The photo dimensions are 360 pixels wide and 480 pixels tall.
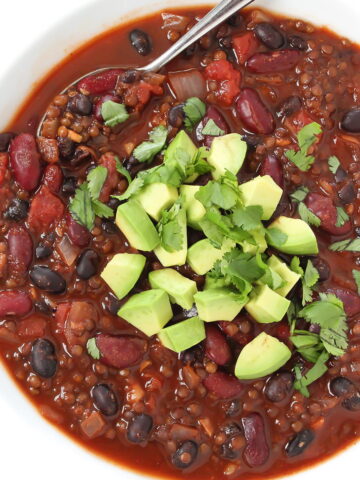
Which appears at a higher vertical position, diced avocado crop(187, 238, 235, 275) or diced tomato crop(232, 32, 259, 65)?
diced tomato crop(232, 32, 259, 65)

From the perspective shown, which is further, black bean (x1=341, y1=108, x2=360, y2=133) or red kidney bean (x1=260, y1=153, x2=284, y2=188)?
black bean (x1=341, y1=108, x2=360, y2=133)

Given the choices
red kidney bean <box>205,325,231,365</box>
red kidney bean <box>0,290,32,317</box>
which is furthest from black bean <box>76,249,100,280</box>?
red kidney bean <box>205,325,231,365</box>

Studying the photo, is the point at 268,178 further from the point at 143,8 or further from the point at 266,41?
the point at 143,8

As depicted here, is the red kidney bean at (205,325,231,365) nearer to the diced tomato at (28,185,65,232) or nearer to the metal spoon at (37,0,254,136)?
the diced tomato at (28,185,65,232)

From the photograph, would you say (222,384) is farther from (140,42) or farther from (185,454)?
(140,42)

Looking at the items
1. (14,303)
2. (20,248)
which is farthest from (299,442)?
(20,248)

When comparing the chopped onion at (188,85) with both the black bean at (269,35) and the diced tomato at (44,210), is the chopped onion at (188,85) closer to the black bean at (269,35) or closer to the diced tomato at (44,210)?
the black bean at (269,35)

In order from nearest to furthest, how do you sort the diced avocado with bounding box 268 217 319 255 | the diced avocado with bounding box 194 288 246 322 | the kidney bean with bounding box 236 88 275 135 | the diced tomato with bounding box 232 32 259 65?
the diced avocado with bounding box 194 288 246 322 → the diced avocado with bounding box 268 217 319 255 → the kidney bean with bounding box 236 88 275 135 → the diced tomato with bounding box 232 32 259 65

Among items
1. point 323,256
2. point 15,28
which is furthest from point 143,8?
point 323,256
